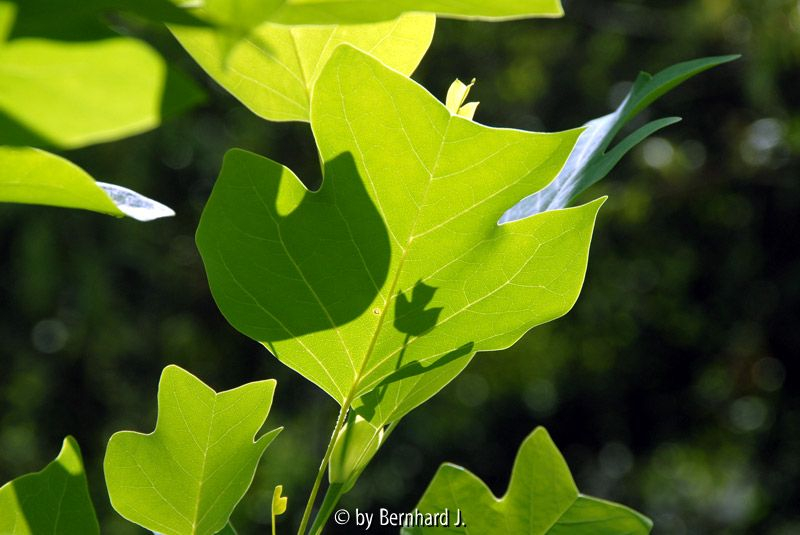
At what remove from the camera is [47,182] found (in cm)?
15

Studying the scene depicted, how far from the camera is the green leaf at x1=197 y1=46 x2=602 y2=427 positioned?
A: 0.20 m

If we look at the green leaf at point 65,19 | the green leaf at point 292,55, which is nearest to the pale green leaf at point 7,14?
the green leaf at point 65,19

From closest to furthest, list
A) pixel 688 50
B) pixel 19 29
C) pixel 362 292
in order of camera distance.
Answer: pixel 19 29, pixel 362 292, pixel 688 50

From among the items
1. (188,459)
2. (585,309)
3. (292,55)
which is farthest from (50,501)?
(585,309)

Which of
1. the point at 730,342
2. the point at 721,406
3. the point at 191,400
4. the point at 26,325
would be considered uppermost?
the point at 191,400

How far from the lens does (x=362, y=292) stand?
228mm

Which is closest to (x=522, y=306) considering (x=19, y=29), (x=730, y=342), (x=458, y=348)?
(x=458, y=348)

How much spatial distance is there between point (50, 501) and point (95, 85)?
6.9 inches

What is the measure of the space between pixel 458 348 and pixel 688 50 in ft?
10.1

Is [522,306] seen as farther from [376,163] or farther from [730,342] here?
[730,342]

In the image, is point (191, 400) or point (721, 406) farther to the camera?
point (721, 406)

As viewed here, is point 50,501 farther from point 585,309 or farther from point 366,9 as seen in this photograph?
point 585,309

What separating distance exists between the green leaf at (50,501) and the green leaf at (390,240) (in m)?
0.07

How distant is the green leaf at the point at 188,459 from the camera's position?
26cm
